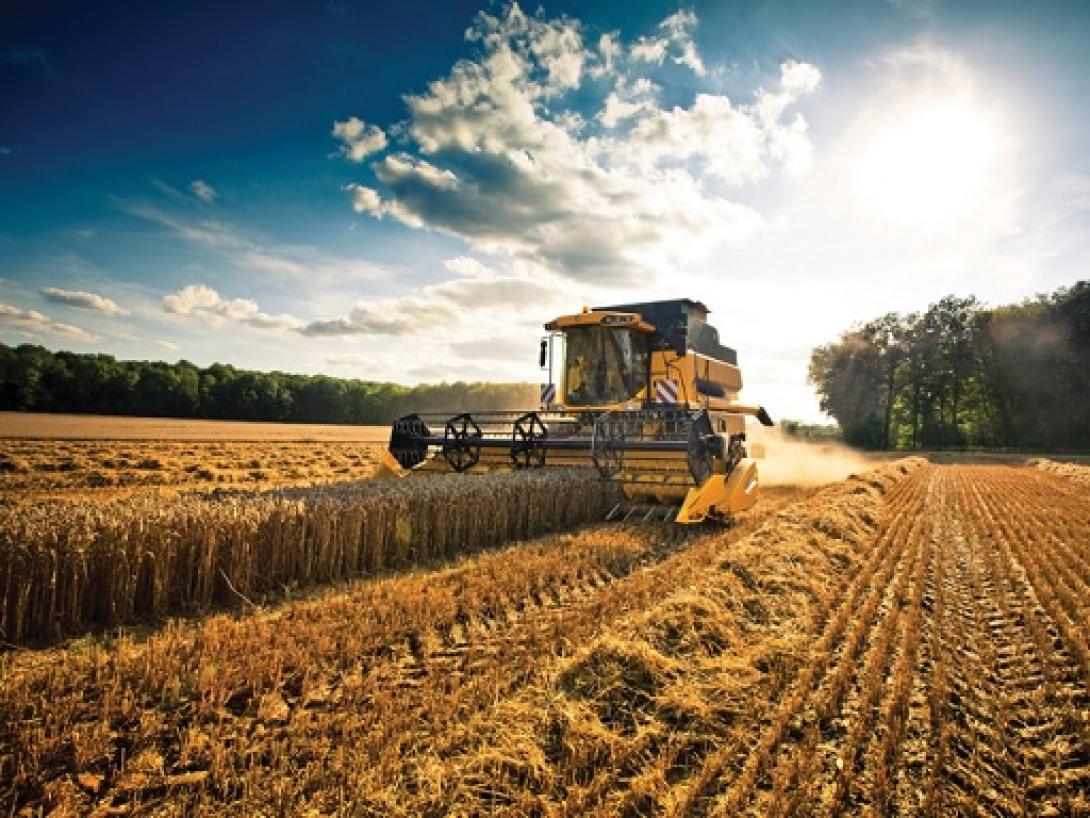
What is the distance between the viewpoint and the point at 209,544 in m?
4.29

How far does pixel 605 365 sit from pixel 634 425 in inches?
66.7

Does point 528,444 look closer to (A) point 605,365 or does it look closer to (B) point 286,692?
(A) point 605,365

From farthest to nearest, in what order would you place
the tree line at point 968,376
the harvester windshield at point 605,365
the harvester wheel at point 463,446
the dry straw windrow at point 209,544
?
the tree line at point 968,376 < the harvester windshield at point 605,365 < the harvester wheel at point 463,446 < the dry straw windrow at point 209,544

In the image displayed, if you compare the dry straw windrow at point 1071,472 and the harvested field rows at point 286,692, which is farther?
the dry straw windrow at point 1071,472

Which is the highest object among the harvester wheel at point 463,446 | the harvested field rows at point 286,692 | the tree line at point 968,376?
the tree line at point 968,376

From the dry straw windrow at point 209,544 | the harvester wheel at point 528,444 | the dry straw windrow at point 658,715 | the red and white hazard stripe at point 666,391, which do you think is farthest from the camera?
the red and white hazard stripe at point 666,391

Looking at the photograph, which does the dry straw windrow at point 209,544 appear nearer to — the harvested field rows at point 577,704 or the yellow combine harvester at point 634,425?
the harvested field rows at point 577,704

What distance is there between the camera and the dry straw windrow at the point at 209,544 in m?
3.56

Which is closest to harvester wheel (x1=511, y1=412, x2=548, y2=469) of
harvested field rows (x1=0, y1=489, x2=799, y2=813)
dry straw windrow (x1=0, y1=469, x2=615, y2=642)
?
dry straw windrow (x1=0, y1=469, x2=615, y2=642)

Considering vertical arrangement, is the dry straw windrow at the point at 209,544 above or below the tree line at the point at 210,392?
below

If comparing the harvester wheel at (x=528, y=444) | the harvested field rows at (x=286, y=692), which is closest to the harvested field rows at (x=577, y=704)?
the harvested field rows at (x=286, y=692)

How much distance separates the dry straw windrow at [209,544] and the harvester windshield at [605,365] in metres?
4.21

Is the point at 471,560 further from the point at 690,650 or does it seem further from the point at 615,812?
the point at 615,812

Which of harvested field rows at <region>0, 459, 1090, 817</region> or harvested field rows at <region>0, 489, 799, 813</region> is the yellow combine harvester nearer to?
harvested field rows at <region>0, 459, 1090, 817</region>
